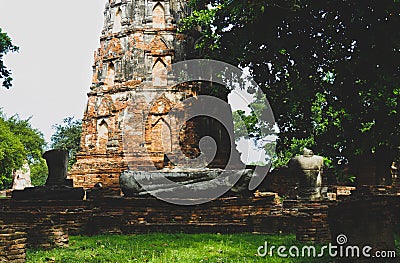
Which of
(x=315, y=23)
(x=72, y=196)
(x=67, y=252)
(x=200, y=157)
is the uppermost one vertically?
(x=315, y=23)

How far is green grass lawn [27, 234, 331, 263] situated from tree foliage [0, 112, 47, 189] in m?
18.6

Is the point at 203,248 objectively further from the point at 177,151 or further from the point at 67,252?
the point at 177,151

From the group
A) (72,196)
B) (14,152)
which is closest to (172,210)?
(72,196)

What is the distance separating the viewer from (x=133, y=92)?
15430 mm

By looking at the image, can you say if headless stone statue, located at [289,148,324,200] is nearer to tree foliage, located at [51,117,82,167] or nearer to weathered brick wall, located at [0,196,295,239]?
weathered brick wall, located at [0,196,295,239]

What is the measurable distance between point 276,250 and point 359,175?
2.94 m

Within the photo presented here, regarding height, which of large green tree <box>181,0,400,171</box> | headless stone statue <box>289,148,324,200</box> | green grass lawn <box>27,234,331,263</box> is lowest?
green grass lawn <box>27,234,331,263</box>

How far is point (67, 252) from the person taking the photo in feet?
22.3

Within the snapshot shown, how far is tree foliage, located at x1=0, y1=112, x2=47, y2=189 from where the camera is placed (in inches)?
1027

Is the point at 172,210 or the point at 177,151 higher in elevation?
the point at 177,151

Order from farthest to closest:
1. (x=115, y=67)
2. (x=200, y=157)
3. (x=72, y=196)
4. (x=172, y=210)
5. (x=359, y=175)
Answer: (x=115, y=67) < (x=200, y=157) < (x=72, y=196) < (x=172, y=210) < (x=359, y=175)

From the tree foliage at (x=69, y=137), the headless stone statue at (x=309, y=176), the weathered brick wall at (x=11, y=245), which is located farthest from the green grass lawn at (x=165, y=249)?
the tree foliage at (x=69, y=137)

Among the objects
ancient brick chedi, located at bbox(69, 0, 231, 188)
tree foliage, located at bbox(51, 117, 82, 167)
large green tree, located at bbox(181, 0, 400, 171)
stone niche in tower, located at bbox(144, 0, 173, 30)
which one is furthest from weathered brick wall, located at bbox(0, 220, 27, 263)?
tree foliage, located at bbox(51, 117, 82, 167)

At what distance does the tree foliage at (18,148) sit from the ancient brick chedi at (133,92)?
11.0 metres
